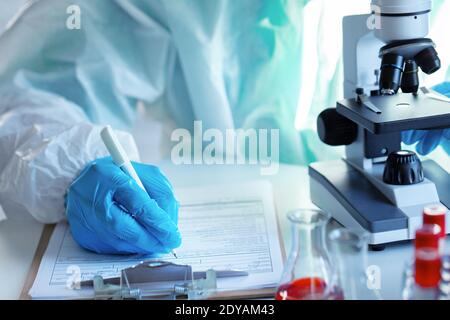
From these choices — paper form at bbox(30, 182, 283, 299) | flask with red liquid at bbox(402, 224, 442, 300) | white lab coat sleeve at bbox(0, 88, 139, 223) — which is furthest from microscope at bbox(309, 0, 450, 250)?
white lab coat sleeve at bbox(0, 88, 139, 223)

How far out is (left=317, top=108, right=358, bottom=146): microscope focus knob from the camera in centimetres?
136

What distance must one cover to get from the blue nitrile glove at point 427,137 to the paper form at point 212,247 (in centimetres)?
26

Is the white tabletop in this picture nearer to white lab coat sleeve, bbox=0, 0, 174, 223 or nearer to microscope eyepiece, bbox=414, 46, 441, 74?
white lab coat sleeve, bbox=0, 0, 174, 223

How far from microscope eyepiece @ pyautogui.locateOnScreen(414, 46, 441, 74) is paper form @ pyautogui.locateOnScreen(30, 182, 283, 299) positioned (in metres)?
0.35

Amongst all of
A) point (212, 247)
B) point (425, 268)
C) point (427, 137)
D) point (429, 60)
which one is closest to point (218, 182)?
point (212, 247)

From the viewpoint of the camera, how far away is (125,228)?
1.23 metres

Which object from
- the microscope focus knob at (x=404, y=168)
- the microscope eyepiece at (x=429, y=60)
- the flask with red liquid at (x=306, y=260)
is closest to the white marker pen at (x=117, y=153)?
the flask with red liquid at (x=306, y=260)

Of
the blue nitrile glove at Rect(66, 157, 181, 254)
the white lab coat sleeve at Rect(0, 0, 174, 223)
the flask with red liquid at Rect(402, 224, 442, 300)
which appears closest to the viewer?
the flask with red liquid at Rect(402, 224, 442, 300)

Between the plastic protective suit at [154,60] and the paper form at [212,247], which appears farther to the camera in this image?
the plastic protective suit at [154,60]

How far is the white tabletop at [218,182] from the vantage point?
3.89 feet

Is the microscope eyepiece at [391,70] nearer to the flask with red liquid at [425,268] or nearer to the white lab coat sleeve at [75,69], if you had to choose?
the flask with red liquid at [425,268]

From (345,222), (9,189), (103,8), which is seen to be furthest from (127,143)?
(345,222)

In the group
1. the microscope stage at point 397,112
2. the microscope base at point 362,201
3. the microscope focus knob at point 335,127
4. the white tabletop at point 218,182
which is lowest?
the white tabletop at point 218,182
